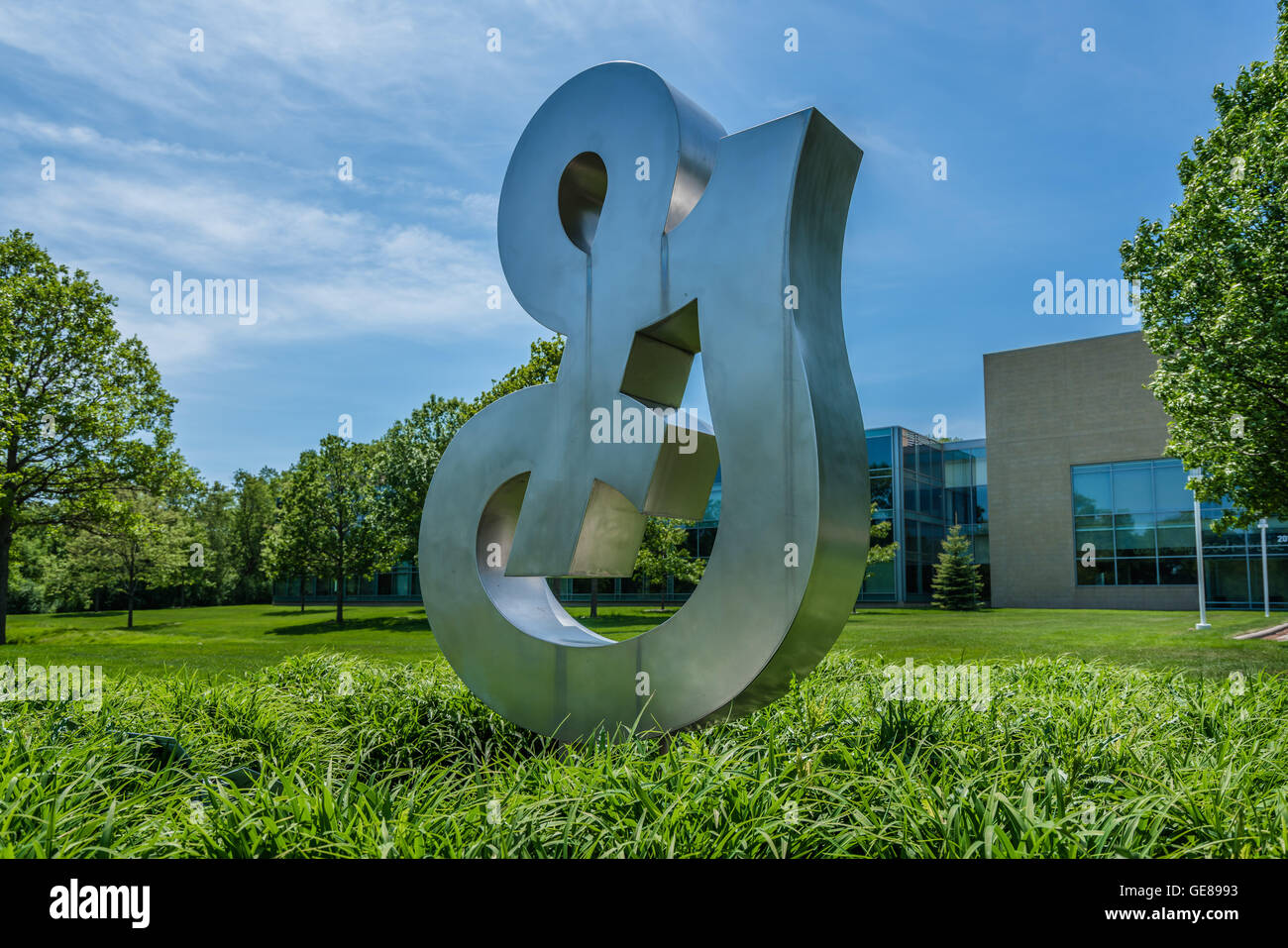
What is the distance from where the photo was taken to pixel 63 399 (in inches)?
770

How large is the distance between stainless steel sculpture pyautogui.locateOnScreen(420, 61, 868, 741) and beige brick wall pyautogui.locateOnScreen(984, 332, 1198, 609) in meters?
33.1

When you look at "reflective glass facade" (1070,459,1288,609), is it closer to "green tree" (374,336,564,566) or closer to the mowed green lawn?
the mowed green lawn

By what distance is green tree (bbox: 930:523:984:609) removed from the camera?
1339 inches

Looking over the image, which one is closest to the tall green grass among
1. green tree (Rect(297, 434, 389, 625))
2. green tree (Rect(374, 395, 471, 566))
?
green tree (Rect(374, 395, 471, 566))

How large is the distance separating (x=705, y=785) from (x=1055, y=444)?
116 ft

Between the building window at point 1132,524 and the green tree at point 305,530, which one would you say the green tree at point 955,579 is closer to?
the building window at point 1132,524

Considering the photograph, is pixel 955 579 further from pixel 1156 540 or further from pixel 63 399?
pixel 63 399

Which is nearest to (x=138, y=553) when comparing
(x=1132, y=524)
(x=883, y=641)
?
(x=883, y=641)

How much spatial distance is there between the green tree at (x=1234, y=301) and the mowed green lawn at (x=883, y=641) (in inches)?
129

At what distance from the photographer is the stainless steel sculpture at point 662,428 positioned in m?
4.67
